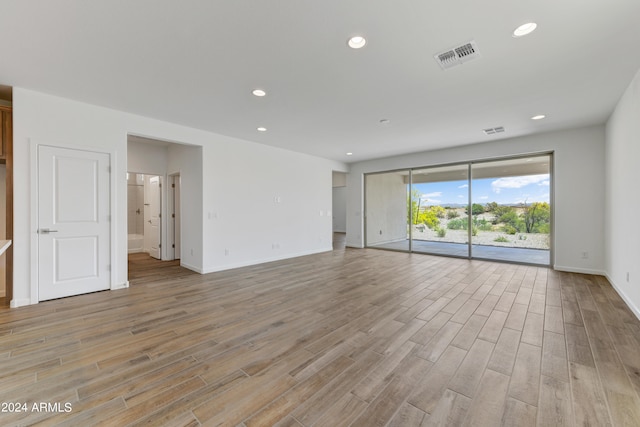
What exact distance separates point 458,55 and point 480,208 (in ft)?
15.2

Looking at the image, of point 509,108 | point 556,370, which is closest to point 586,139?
point 509,108

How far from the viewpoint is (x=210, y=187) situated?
195 inches

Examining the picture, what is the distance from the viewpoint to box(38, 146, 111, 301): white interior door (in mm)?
3381

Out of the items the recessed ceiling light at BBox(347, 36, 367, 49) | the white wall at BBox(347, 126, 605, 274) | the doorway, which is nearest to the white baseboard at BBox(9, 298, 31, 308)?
the doorway

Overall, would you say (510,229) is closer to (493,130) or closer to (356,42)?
(493,130)

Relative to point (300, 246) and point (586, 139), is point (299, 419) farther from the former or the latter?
point (586, 139)

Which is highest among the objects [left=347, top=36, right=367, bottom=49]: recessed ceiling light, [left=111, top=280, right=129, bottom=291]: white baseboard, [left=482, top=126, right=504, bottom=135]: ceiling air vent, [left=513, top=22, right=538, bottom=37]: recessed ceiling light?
[left=482, top=126, right=504, bottom=135]: ceiling air vent

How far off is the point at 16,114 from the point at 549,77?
6.33 m

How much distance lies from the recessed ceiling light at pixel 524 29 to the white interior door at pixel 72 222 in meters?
5.15

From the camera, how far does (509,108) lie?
3.78 m

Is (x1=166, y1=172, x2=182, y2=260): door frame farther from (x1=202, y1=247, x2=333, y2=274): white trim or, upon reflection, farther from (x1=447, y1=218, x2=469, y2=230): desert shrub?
(x1=447, y1=218, x2=469, y2=230): desert shrub

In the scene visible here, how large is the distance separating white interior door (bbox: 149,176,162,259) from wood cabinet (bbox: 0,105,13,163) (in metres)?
3.17

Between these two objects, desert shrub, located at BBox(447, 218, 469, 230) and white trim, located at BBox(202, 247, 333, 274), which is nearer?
white trim, located at BBox(202, 247, 333, 274)

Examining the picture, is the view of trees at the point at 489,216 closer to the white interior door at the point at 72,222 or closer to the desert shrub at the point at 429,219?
the desert shrub at the point at 429,219
